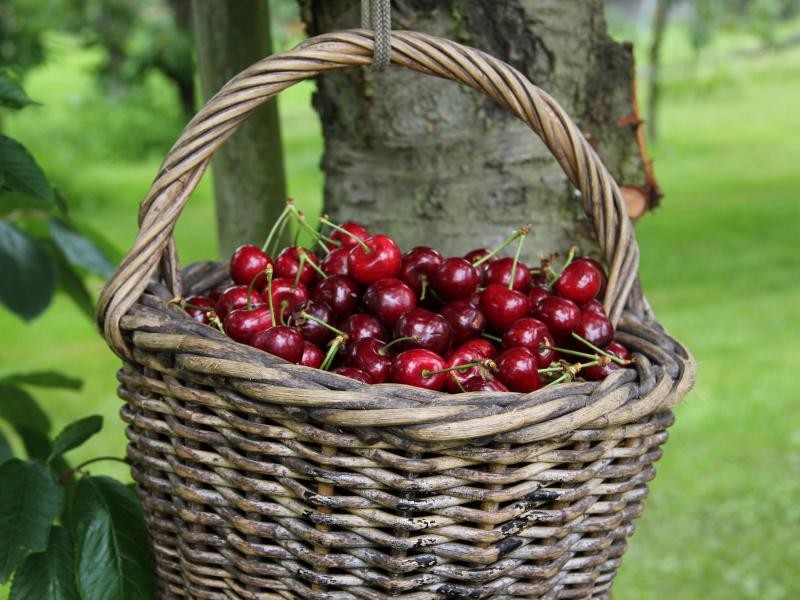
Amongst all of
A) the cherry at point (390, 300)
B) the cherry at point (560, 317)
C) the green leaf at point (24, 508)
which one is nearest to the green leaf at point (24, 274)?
the green leaf at point (24, 508)

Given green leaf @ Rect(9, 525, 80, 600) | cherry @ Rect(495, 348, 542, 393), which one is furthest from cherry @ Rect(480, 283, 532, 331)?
green leaf @ Rect(9, 525, 80, 600)

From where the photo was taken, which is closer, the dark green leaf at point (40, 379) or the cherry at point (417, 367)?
the cherry at point (417, 367)

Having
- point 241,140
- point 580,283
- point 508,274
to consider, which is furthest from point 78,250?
point 580,283

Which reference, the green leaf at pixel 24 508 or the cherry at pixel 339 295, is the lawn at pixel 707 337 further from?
the green leaf at pixel 24 508

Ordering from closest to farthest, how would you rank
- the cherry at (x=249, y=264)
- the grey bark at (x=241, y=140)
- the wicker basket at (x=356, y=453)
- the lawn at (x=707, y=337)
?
Result: the wicker basket at (x=356, y=453)
the cherry at (x=249, y=264)
the grey bark at (x=241, y=140)
the lawn at (x=707, y=337)

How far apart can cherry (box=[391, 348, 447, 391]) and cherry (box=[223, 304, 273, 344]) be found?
187 mm

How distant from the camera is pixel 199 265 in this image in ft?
4.95

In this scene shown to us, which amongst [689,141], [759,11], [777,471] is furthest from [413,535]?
[689,141]

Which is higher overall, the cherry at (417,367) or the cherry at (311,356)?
the cherry at (417,367)

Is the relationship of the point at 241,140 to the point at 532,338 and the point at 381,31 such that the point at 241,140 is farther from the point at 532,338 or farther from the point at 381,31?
the point at 532,338

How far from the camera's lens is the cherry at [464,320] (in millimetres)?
1268

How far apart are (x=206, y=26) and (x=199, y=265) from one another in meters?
0.44

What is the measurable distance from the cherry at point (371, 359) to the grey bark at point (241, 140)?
2.00 ft

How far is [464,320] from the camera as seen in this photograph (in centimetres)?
127
